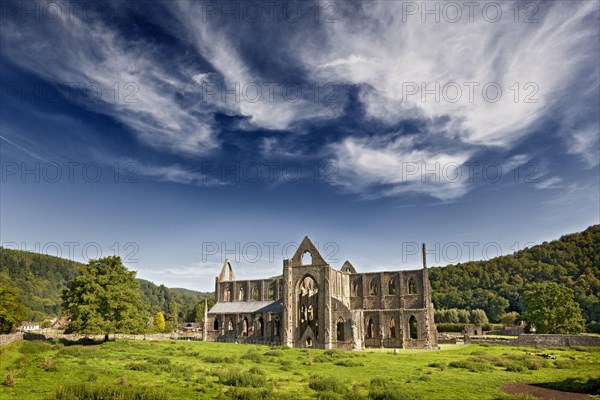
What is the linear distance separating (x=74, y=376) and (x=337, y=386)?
17239 mm

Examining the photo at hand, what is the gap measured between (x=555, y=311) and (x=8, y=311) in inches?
3202

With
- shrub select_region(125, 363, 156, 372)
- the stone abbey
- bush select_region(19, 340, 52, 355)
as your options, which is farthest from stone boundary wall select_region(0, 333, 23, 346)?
the stone abbey

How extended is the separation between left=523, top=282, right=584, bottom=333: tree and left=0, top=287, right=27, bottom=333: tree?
78.7 m

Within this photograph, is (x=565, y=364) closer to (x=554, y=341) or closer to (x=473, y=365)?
(x=473, y=365)

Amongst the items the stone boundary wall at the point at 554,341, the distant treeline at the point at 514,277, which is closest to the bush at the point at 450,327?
the distant treeline at the point at 514,277

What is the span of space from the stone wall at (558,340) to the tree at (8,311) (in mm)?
71344

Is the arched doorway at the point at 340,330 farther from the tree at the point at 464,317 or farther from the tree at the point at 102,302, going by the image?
the tree at the point at 464,317

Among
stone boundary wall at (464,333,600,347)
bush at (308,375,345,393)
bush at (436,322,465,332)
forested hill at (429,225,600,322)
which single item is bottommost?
bush at (436,322,465,332)

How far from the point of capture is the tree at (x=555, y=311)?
2506 inches

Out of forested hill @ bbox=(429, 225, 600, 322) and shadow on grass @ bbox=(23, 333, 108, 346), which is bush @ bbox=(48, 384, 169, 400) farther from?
forested hill @ bbox=(429, 225, 600, 322)

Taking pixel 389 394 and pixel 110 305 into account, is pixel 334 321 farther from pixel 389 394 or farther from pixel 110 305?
pixel 389 394

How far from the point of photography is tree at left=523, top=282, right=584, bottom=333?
63656 millimetres

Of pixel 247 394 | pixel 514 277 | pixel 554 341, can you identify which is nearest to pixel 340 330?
pixel 554 341

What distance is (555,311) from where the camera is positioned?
211ft
